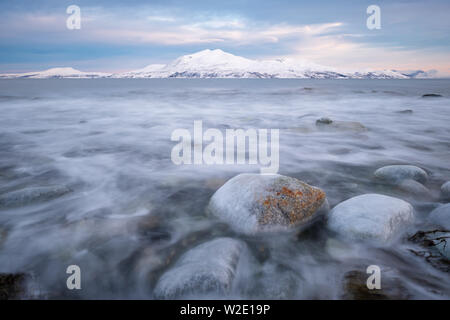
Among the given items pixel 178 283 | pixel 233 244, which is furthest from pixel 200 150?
pixel 178 283

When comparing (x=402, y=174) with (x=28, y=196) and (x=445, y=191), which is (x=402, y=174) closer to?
(x=445, y=191)

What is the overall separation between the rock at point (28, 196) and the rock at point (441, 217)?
16.8ft

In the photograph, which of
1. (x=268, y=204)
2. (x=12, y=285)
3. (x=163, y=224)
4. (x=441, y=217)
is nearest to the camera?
(x=12, y=285)

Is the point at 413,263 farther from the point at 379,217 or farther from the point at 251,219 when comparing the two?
the point at 251,219

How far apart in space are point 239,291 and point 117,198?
264 cm

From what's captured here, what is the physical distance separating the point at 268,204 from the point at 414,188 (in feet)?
8.54

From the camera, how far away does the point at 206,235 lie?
3.28 metres

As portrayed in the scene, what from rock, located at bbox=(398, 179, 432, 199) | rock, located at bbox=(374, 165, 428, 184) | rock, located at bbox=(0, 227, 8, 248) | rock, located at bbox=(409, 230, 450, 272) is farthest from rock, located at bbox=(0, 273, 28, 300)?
rock, located at bbox=(374, 165, 428, 184)

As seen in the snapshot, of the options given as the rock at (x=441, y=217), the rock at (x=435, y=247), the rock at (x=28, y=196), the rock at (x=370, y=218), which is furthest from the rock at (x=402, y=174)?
the rock at (x=28, y=196)

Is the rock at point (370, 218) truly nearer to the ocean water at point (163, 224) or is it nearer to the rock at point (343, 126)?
the ocean water at point (163, 224)

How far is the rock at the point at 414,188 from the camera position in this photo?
414 centimetres

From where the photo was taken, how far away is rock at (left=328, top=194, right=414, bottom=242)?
300cm

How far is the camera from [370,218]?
3098mm

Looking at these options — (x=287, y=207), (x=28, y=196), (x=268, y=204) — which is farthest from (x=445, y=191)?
(x=28, y=196)
